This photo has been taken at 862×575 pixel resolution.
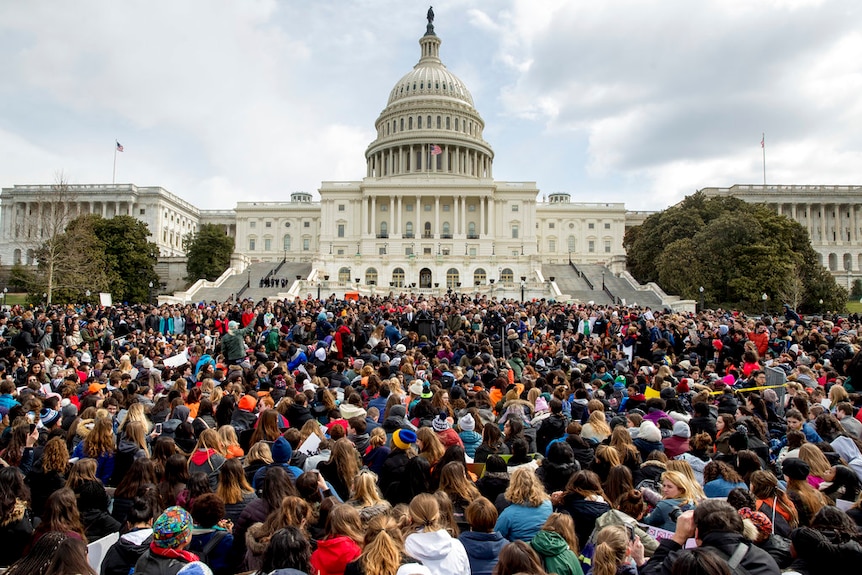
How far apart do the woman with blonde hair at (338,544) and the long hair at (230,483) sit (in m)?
1.45

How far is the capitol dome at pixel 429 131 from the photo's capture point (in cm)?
10912

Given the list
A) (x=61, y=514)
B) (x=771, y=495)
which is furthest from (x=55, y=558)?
(x=771, y=495)

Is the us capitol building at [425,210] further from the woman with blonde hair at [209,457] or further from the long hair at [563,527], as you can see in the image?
the long hair at [563,527]

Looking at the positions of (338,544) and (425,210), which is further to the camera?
(425,210)

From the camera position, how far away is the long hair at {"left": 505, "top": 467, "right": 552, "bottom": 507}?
20.0 ft

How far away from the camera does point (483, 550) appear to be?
18.4 ft

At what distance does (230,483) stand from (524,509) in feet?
9.77

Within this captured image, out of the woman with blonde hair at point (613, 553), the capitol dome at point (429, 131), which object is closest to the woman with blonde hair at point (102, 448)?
the woman with blonde hair at point (613, 553)

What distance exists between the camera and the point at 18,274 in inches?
2308

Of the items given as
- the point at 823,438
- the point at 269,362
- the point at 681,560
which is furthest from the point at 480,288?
the point at 681,560

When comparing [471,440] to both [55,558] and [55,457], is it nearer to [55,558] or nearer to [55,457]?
[55,457]

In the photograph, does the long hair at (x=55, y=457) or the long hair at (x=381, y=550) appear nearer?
the long hair at (x=381, y=550)

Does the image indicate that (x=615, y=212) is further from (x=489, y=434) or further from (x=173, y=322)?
(x=489, y=434)

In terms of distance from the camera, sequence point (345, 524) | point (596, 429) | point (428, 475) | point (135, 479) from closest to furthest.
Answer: point (345, 524) → point (135, 479) → point (428, 475) → point (596, 429)
